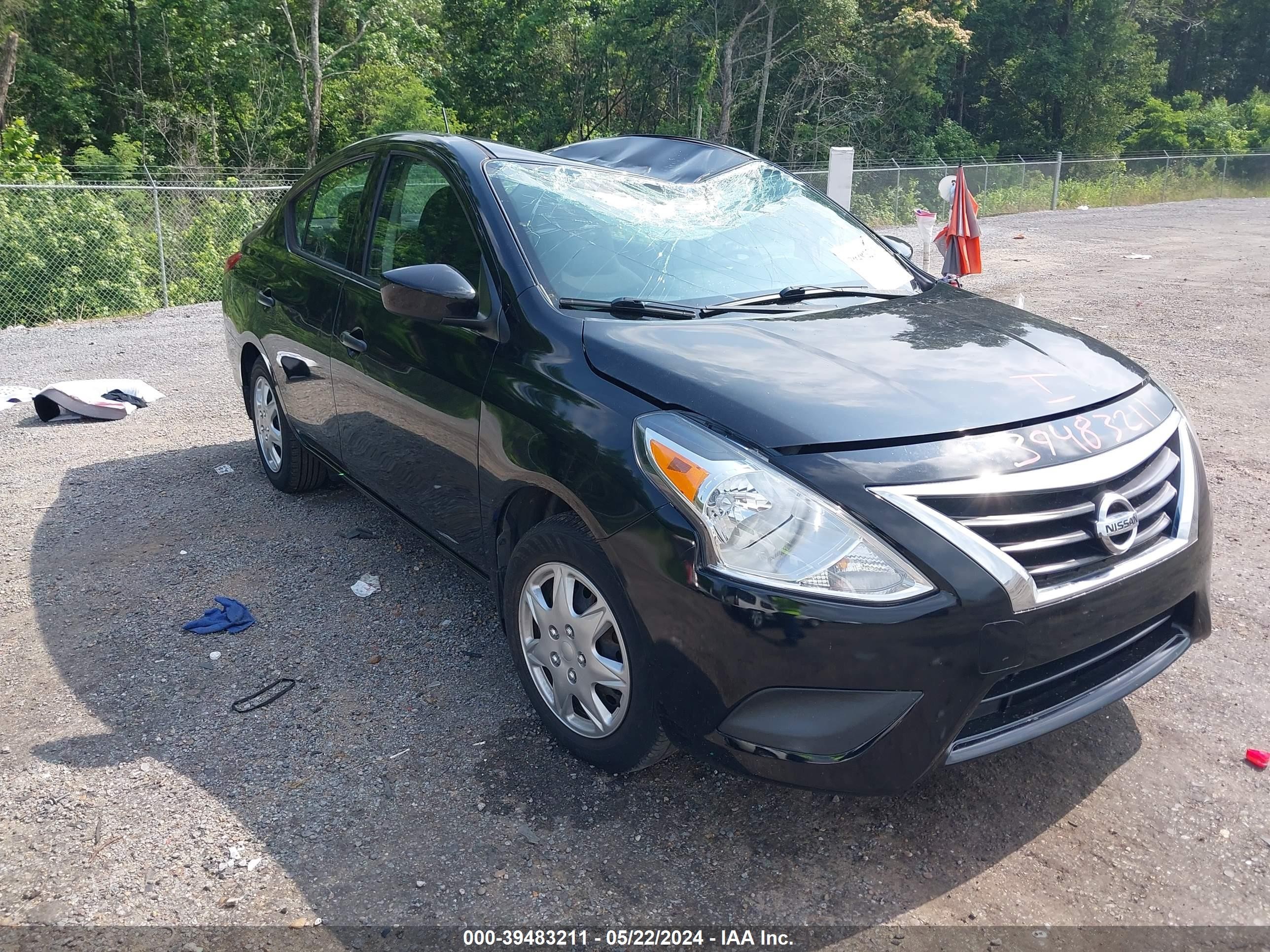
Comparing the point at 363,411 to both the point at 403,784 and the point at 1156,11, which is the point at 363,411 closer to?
the point at 403,784

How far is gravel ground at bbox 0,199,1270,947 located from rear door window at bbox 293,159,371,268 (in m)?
1.40

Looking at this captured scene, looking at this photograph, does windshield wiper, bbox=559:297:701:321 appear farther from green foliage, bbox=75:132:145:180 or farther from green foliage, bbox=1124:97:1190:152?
green foliage, bbox=1124:97:1190:152

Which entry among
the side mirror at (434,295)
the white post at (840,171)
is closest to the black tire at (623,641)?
the side mirror at (434,295)

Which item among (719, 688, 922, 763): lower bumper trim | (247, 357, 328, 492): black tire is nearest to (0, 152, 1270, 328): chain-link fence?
(247, 357, 328, 492): black tire

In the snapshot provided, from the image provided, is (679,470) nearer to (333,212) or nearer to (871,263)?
(871,263)

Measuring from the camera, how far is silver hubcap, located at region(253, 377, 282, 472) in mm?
5426

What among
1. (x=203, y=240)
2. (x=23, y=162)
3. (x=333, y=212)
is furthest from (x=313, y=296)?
(x=23, y=162)

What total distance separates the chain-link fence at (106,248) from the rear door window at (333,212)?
875 centimetres

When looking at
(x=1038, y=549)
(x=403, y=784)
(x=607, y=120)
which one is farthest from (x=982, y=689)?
(x=607, y=120)

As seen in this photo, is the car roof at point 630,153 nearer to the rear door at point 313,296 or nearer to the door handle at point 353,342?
the rear door at point 313,296

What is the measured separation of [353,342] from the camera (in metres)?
4.15

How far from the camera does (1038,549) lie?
2496mm

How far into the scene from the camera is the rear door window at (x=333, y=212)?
450 centimetres

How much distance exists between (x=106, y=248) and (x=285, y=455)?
944 cm
